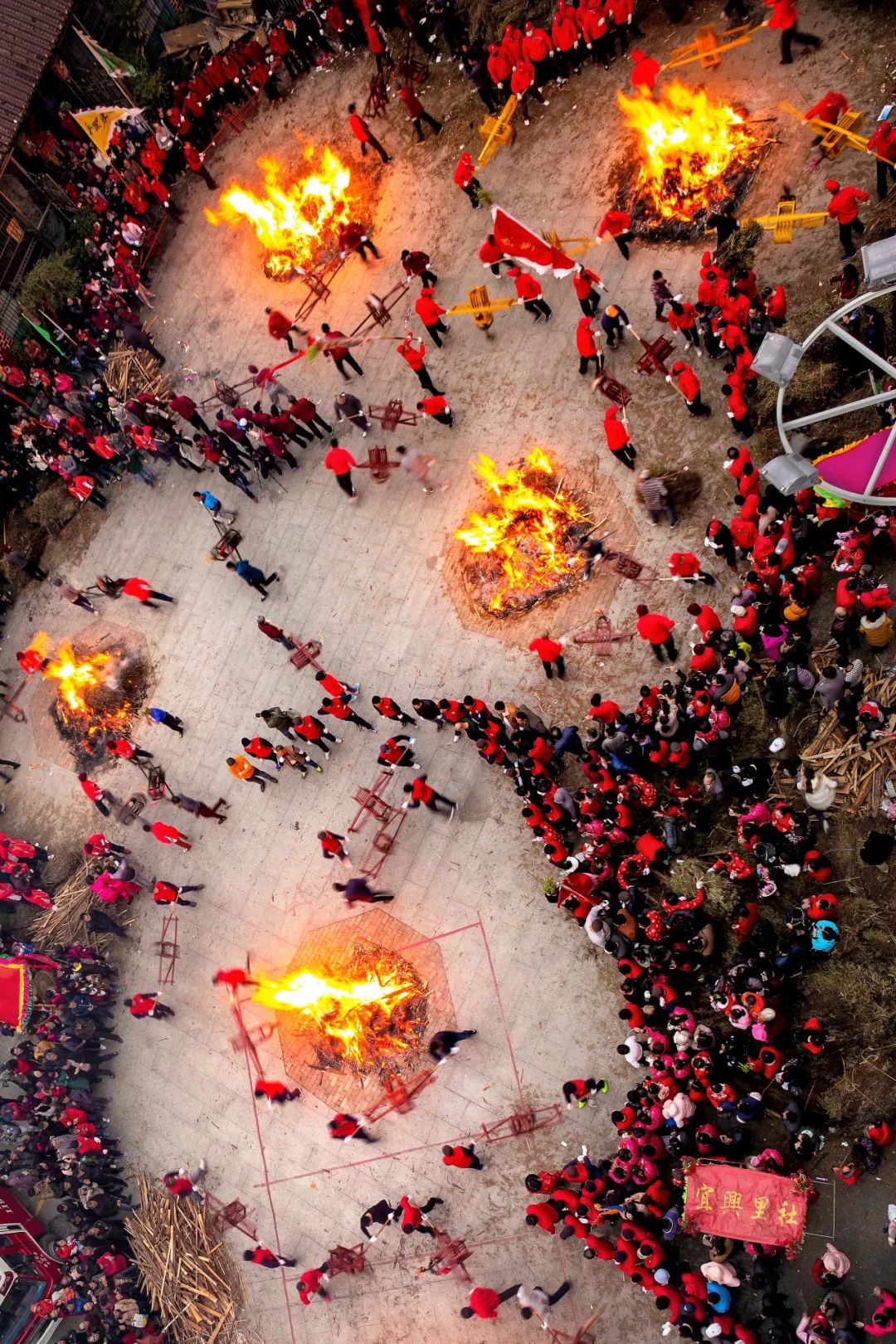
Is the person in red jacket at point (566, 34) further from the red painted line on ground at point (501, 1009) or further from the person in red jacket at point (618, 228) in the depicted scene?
the red painted line on ground at point (501, 1009)

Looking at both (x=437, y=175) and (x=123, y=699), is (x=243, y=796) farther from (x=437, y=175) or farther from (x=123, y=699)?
(x=437, y=175)

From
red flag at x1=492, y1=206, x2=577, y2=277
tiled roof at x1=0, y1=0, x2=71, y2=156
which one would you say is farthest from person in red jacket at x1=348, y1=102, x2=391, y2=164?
tiled roof at x1=0, y1=0, x2=71, y2=156

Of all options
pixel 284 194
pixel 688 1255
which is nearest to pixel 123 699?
pixel 284 194

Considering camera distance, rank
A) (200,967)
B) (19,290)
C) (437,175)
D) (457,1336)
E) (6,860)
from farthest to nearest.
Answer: (19,290), (437,175), (6,860), (200,967), (457,1336)

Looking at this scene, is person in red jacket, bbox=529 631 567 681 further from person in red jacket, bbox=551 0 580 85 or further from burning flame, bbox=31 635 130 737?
person in red jacket, bbox=551 0 580 85

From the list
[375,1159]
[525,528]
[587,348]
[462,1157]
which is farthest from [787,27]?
[375,1159]

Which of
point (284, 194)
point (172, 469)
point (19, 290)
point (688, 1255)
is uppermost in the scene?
point (284, 194)
